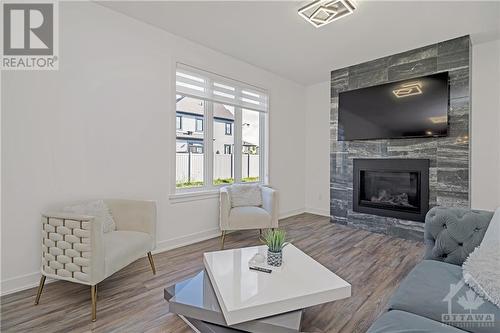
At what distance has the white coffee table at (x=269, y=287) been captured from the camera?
1.36 metres

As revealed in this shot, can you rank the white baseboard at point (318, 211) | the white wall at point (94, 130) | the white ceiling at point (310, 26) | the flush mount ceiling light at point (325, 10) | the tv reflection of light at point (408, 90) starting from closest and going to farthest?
the white wall at point (94, 130) < the flush mount ceiling light at point (325, 10) < the white ceiling at point (310, 26) < the tv reflection of light at point (408, 90) < the white baseboard at point (318, 211)

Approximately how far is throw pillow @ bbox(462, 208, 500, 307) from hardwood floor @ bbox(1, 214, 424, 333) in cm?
75

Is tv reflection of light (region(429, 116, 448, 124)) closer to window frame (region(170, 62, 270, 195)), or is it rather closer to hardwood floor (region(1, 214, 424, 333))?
hardwood floor (region(1, 214, 424, 333))

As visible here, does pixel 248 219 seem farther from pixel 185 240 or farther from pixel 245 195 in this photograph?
pixel 185 240

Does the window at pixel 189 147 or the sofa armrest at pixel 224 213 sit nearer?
the sofa armrest at pixel 224 213

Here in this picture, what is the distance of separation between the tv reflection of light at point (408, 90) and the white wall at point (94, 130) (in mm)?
2724

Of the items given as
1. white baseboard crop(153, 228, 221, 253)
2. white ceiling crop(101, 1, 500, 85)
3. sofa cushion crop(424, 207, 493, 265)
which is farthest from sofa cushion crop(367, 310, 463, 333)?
white ceiling crop(101, 1, 500, 85)

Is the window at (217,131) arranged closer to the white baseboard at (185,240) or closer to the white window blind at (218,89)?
the white window blind at (218,89)

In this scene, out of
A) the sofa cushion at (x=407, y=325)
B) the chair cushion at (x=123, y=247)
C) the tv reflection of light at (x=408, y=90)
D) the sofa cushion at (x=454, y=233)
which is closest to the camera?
the sofa cushion at (x=407, y=325)

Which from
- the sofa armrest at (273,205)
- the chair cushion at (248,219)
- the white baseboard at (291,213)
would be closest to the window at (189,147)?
the chair cushion at (248,219)

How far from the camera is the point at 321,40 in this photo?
3348 mm

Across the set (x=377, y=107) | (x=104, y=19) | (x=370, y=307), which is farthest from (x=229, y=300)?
(x=377, y=107)

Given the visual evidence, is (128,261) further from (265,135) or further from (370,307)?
(265,135)

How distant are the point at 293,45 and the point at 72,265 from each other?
3546 millimetres
